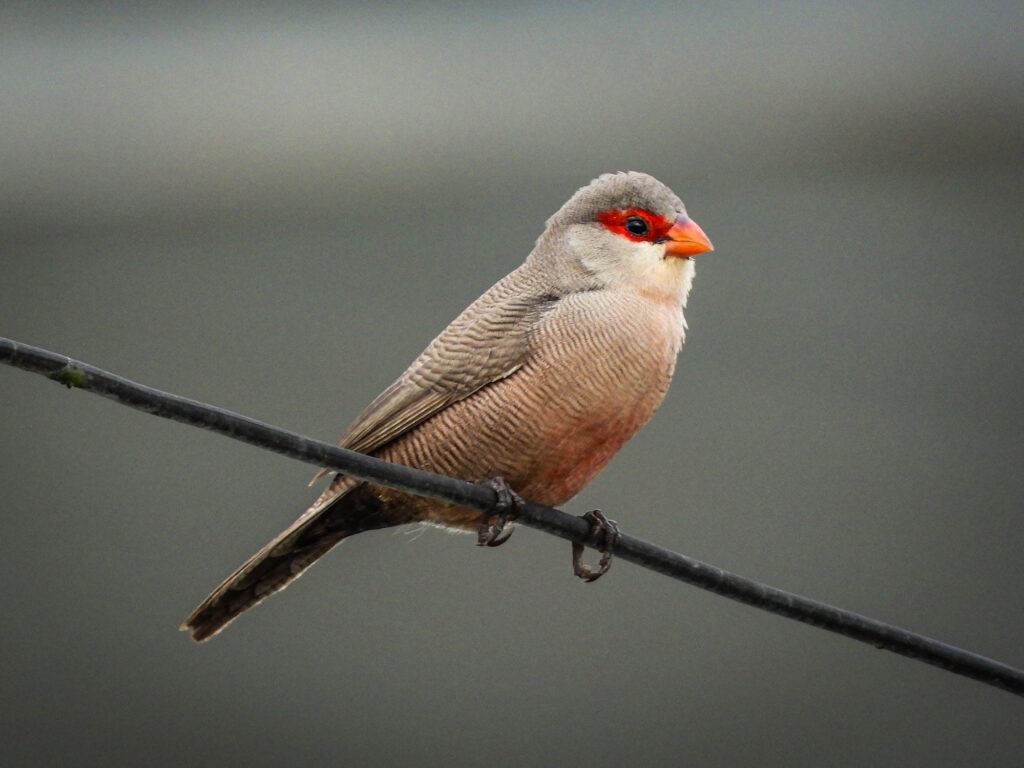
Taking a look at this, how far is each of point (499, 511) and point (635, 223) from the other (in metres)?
1.27

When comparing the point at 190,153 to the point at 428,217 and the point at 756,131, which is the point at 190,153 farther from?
the point at 756,131

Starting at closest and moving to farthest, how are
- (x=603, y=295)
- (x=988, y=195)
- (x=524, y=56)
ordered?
(x=603, y=295) → (x=988, y=195) → (x=524, y=56)

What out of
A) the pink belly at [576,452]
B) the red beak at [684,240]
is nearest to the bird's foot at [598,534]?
the pink belly at [576,452]

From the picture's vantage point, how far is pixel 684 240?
4.17 metres

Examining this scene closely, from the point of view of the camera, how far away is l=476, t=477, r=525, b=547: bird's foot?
11.6 ft

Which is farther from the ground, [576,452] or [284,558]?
[576,452]

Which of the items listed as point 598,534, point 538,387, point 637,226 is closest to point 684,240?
point 637,226

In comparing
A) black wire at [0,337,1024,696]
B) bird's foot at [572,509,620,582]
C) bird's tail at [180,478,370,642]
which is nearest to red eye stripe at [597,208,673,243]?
bird's foot at [572,509,620,582]

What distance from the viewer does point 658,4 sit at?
376 inches

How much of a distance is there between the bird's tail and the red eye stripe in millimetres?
1277

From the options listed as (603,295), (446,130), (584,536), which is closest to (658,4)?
(446,130)

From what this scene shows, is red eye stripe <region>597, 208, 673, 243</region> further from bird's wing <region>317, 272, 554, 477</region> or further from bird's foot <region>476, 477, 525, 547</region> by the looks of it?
bird's foot <region>476, 477, 525, 547</region>

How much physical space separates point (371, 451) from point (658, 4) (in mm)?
6460

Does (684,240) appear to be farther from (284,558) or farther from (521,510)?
(284,558)
